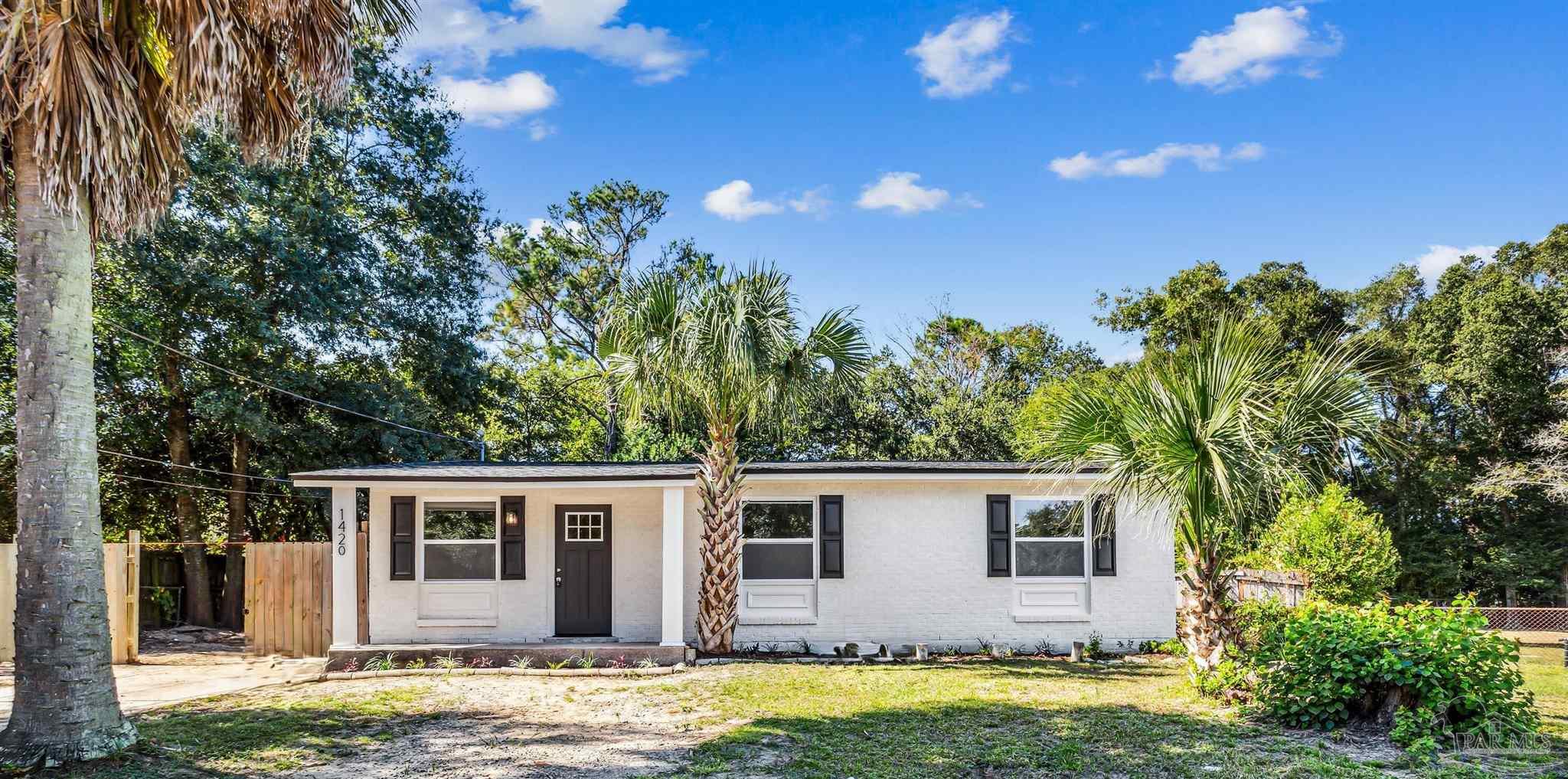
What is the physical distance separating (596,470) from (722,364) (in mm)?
2627

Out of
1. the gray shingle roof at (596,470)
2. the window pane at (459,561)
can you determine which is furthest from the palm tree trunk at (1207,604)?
the window pane at (459,561)

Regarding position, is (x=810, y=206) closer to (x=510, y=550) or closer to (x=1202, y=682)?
(x=510, y=550)

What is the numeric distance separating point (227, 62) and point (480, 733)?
5629mm

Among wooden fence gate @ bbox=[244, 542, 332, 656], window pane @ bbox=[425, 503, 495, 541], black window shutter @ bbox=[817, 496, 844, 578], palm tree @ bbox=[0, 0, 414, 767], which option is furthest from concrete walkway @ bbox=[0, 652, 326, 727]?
black window shutter @ bbox=[817, 496, 844, 578]

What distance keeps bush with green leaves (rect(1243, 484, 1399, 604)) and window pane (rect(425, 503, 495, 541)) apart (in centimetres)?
1172

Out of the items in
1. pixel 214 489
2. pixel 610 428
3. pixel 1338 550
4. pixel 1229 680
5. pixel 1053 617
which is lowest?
pixel 1053 617

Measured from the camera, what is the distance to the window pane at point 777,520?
1270 centimetres

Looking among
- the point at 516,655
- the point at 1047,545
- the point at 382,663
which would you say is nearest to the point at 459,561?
the point at 382,663

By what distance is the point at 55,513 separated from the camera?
6223 mm

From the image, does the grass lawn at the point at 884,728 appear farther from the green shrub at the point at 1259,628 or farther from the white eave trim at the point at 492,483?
the white eave trim at the point at 492,483

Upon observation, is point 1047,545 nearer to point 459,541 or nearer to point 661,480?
point 661,480

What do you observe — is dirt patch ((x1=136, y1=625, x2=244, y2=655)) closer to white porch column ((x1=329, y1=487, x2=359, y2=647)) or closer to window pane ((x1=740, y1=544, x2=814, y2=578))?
white porch column ((x1=329, y1=487, x2=359, y2=647))

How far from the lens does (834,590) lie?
494 inches

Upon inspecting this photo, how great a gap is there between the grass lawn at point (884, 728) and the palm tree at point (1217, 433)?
1551 millimetres
